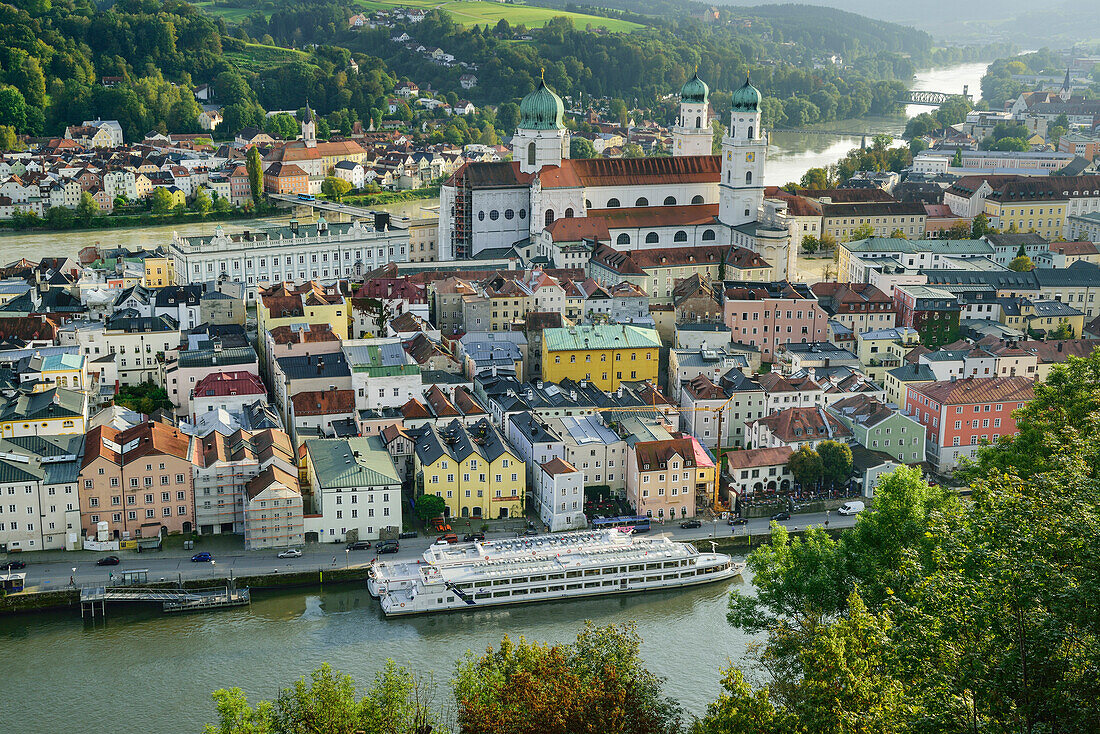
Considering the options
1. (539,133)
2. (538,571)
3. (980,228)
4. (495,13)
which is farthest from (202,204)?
(495,13)

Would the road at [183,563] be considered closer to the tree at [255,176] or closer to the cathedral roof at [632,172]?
the cathedral roof at [632,172]

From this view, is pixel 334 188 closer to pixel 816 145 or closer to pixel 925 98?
pixel 816 145

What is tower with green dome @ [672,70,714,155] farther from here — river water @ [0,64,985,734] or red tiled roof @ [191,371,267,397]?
river water @ [0,64,985,734]

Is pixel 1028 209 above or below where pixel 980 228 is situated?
above

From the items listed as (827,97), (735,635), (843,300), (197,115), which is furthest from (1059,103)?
(735,635)

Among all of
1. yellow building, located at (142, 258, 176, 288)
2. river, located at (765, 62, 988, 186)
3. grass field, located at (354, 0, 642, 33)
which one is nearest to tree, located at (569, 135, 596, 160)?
river, located at (765, 62, 988, 186)

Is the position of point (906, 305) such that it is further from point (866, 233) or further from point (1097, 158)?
point (1097, 158)
